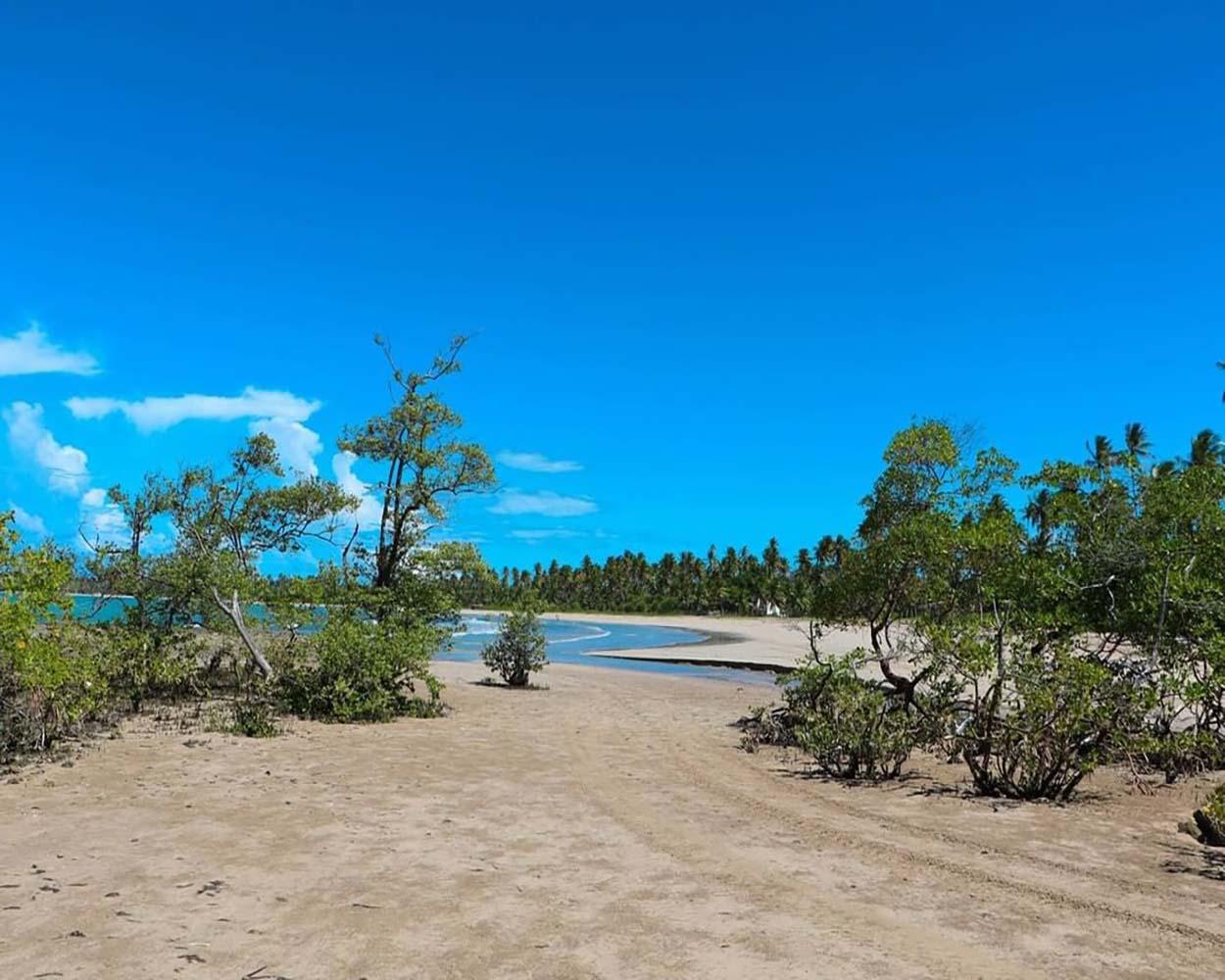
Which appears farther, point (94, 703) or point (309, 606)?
→ point (309, 606)

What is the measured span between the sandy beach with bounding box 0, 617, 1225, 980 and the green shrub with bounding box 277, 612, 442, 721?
333 centimetres

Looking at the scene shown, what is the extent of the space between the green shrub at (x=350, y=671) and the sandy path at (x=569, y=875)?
11.3ft

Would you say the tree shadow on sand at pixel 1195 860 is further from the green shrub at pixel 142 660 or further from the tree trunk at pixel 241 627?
the green shrub at pixel 142 660

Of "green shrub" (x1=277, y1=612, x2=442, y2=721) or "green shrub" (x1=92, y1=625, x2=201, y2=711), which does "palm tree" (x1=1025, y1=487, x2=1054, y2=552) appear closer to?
"green shrub" (x1=277, y1=612, x2=442, y2=721)

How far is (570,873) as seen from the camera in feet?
21.7

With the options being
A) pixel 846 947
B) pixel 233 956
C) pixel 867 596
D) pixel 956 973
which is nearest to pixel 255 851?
pixel 233 956

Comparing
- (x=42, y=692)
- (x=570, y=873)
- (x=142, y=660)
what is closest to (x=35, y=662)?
(x=42, y=692)

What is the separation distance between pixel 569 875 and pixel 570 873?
6 centimetres

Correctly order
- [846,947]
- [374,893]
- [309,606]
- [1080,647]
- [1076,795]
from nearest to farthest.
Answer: [846,947], [374,893], [1076,795], [1080,647], [309,606]

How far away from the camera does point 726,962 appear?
4.88m

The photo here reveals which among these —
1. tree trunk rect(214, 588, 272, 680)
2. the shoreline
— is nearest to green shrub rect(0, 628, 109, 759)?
tree trunk rect(214, 588, 272, 680)

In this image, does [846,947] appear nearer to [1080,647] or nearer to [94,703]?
[1080,647]

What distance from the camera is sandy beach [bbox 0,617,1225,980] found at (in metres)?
4.95

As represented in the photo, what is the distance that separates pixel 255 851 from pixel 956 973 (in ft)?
17.7
